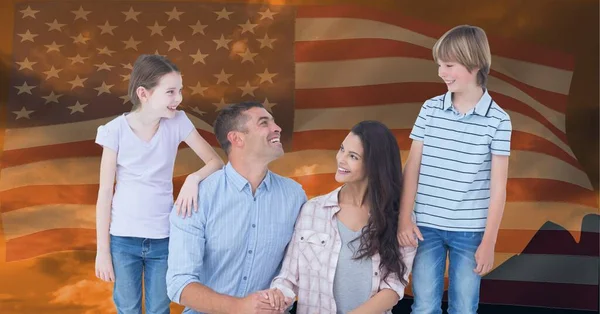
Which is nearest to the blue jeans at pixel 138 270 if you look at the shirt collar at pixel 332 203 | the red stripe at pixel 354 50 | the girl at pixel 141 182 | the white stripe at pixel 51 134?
the girl at pixel 141 182

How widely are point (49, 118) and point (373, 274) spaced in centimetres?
219

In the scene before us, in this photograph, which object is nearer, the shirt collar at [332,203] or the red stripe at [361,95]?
the shirt collar at [332,203]

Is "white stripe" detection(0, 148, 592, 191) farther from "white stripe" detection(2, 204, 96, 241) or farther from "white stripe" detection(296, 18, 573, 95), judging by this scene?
"white stripe" detection(296, 18, 573, 95)

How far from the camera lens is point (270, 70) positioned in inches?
166

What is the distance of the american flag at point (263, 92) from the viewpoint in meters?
4.11

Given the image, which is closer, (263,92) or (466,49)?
(466,49)

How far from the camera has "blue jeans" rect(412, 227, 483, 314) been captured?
113 inches

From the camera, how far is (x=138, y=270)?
3.11 meters

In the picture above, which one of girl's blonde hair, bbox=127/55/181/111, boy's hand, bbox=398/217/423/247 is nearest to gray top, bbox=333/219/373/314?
boy's hand, bbox=398/217/423/247

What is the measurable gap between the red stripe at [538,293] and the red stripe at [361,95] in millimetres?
1104

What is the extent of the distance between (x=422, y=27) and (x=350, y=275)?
2.00 metres

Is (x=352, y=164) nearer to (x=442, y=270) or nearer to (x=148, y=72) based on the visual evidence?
(x=442, y=270)

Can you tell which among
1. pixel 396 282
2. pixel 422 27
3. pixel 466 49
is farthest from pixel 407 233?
pixel 422 27

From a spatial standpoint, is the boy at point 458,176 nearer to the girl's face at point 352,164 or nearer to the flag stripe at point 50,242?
the girl's face at point 352,164
